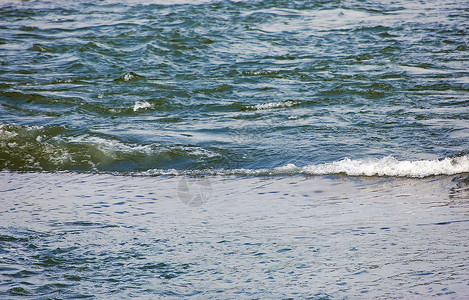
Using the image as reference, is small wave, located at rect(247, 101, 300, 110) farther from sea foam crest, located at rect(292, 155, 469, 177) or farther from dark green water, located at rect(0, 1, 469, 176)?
sea foam crest, located at rect(292, 155, 469, 177)

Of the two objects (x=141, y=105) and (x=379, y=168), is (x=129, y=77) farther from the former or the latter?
(x=379, y=168)

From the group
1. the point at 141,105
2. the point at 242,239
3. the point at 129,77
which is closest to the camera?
the point at 242,239

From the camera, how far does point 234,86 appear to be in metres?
10.1

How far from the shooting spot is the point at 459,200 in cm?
505

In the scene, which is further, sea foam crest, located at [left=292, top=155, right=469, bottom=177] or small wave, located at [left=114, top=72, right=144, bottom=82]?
small wave, located at [left=114, top=72, right=144, bottom=82]

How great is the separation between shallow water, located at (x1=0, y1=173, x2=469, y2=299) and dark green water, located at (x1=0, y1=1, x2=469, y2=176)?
0.83m

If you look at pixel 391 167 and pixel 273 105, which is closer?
pixel 391 167

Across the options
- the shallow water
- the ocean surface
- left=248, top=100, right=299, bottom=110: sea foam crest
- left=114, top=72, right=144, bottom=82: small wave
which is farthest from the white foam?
the shallow water

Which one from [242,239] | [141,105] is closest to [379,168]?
[242,239]

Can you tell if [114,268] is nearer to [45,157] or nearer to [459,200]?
[459,200]

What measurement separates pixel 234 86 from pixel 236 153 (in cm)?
328

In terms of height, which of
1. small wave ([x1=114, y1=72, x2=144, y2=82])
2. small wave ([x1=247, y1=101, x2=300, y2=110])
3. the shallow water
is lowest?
the shallow water

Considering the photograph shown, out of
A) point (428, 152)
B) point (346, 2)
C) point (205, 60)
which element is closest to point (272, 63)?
point (205, 60)

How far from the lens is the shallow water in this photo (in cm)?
354
